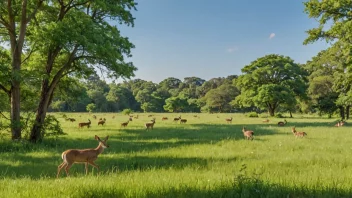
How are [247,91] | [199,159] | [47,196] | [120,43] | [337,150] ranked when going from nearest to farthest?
[47,196]
[199,159]
[337,150]
[120,43]
[247,91]

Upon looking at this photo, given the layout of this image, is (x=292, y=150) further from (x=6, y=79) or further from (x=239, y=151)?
(x=6, y=79)

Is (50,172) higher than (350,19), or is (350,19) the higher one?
(350,19)

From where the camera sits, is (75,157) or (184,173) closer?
(184,173)

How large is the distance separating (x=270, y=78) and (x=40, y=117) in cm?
4894

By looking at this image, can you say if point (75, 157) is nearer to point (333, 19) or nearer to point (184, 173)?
point (184, 173)

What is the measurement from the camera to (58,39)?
44.5ft

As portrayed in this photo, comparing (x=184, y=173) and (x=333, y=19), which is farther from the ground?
(x=333, y=19)

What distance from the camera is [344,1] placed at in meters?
18.5

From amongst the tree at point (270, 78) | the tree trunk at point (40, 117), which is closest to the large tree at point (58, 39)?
the tree trunk at point (40, 117)

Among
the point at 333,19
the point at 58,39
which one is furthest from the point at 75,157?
the point at 333,19

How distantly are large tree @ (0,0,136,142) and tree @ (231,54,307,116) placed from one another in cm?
3910

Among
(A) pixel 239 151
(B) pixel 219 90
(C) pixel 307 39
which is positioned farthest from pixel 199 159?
(B) pixel 219 90

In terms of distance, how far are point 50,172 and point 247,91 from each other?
51228 mm

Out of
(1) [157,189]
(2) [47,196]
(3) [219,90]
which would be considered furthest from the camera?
(3) [219,90]
